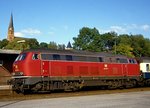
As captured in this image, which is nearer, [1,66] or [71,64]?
[71,64]

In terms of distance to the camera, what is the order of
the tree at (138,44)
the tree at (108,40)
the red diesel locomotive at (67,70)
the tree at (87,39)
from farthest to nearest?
the tree at (108,40), the tree at (138,44), the tree at (87,39), the red diesel locomotive at (67,70)

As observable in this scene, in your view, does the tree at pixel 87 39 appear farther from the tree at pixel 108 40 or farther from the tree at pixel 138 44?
the tree at pixel 138 44

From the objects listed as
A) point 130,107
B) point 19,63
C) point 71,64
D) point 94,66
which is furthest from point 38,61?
point 130,107

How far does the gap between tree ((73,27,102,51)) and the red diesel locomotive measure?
71.3 meters

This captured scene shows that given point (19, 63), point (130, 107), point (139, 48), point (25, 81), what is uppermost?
point (139, 48)

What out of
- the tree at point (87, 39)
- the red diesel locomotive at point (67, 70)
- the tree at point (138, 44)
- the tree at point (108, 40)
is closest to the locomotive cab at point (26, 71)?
the red diesel locomotive at point (67, 70)

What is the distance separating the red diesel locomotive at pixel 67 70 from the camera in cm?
→ 2364

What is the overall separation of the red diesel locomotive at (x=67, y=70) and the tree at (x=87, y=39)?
234ft

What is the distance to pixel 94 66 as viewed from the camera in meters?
29.0

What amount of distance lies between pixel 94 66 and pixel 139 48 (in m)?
85.9

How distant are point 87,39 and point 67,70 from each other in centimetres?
8176

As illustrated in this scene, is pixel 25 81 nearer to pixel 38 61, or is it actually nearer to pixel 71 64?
pixel 38 61

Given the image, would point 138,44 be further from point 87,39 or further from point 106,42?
point 87,39

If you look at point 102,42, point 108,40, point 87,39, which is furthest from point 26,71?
point 108,40
